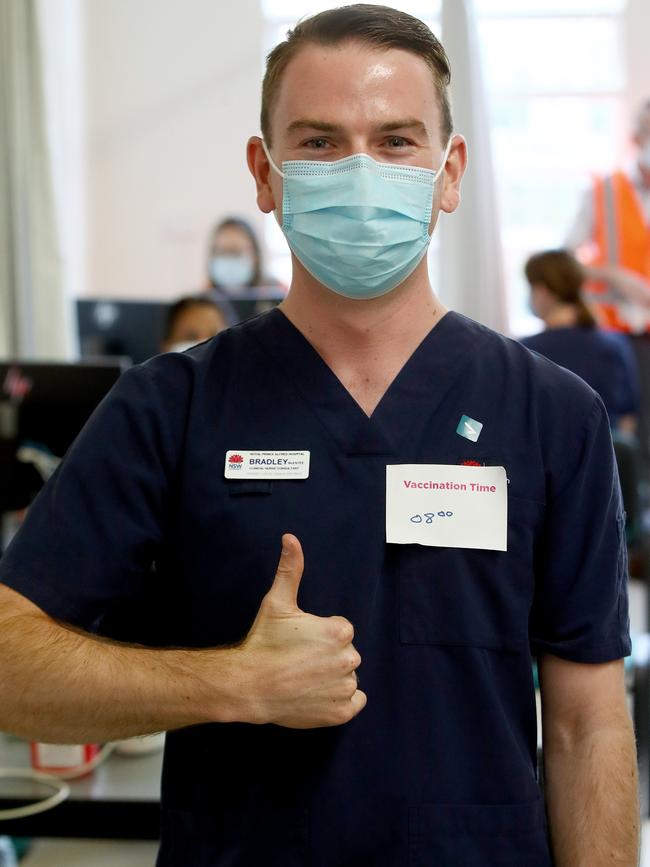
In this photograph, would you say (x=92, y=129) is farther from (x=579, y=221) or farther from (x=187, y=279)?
(x=579, y=221)

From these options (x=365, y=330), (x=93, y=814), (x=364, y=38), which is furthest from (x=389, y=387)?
(x=93, y=814)

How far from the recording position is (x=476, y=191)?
1.75 metres

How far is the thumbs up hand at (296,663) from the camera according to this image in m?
0.95

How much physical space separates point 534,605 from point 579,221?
400 centimetres

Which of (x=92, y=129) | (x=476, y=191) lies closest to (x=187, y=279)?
(x=92, y=129)

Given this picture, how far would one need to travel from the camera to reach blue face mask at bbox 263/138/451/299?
111 cm

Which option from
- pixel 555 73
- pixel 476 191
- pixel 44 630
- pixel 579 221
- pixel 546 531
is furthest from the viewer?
pixel 555 73

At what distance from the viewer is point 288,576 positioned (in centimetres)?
98

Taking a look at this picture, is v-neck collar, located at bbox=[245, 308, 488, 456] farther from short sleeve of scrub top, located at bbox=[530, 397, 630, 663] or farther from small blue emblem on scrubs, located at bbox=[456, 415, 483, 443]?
short sleeve of scrub top, located at bbox=[530, 397, 630, 663]

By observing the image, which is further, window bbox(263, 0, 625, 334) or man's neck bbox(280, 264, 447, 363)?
window bbox(263, 0, 625, 334)

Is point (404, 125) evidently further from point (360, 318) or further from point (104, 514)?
point (104, 514)

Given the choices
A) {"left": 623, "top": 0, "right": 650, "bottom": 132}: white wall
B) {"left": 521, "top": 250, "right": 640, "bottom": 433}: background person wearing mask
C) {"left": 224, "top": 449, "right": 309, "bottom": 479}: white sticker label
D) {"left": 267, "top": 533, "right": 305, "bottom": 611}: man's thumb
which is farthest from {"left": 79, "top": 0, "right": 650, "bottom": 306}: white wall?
{"left": 267, "top": 533, "right": 305, "bottom": 611}: man's thumb

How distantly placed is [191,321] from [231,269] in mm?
1720

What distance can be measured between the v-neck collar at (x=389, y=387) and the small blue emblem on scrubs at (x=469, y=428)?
0.04m
